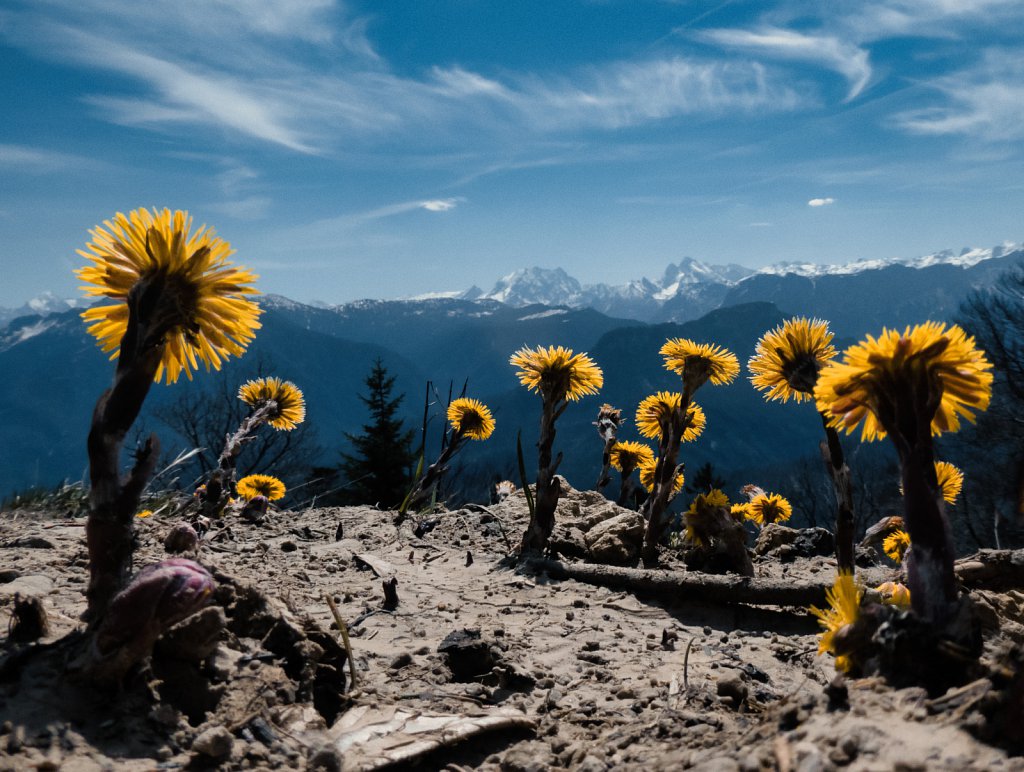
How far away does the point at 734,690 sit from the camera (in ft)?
7.32

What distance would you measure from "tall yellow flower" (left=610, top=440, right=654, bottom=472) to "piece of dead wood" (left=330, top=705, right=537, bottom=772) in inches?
202

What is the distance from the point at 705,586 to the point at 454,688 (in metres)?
1.89

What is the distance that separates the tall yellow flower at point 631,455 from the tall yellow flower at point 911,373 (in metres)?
5.44

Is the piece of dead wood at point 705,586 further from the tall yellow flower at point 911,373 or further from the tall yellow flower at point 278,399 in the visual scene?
the tall yellow flower at point 278,399

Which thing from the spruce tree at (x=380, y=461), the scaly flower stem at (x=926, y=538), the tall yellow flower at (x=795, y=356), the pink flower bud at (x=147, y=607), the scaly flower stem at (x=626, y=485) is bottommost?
the spruce tree at (x=380, y=461)

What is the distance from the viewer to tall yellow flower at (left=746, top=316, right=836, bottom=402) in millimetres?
3271

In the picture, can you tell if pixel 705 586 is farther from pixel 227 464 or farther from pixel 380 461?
pixel 380 461

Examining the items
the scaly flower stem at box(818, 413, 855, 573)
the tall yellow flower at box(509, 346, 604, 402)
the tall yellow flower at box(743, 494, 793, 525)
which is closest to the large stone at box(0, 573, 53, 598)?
the tall yellow flower at box(509, 346, 604, 402)

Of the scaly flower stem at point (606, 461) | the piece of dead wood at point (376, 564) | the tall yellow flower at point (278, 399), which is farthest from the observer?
the scaly flower stem at point (606, 461)

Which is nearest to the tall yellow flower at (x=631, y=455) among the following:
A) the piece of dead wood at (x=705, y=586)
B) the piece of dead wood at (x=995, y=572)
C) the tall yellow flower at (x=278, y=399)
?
the piece of dead wood at (x=705, y=586)

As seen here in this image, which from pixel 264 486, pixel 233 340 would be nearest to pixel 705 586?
pixel 233 340

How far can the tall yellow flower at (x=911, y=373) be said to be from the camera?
154cm

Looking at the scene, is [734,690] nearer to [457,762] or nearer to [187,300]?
[457,762]

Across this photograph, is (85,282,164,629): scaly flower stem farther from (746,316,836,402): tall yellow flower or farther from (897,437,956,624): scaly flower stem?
(746,316,836,402): tall yellow flower
